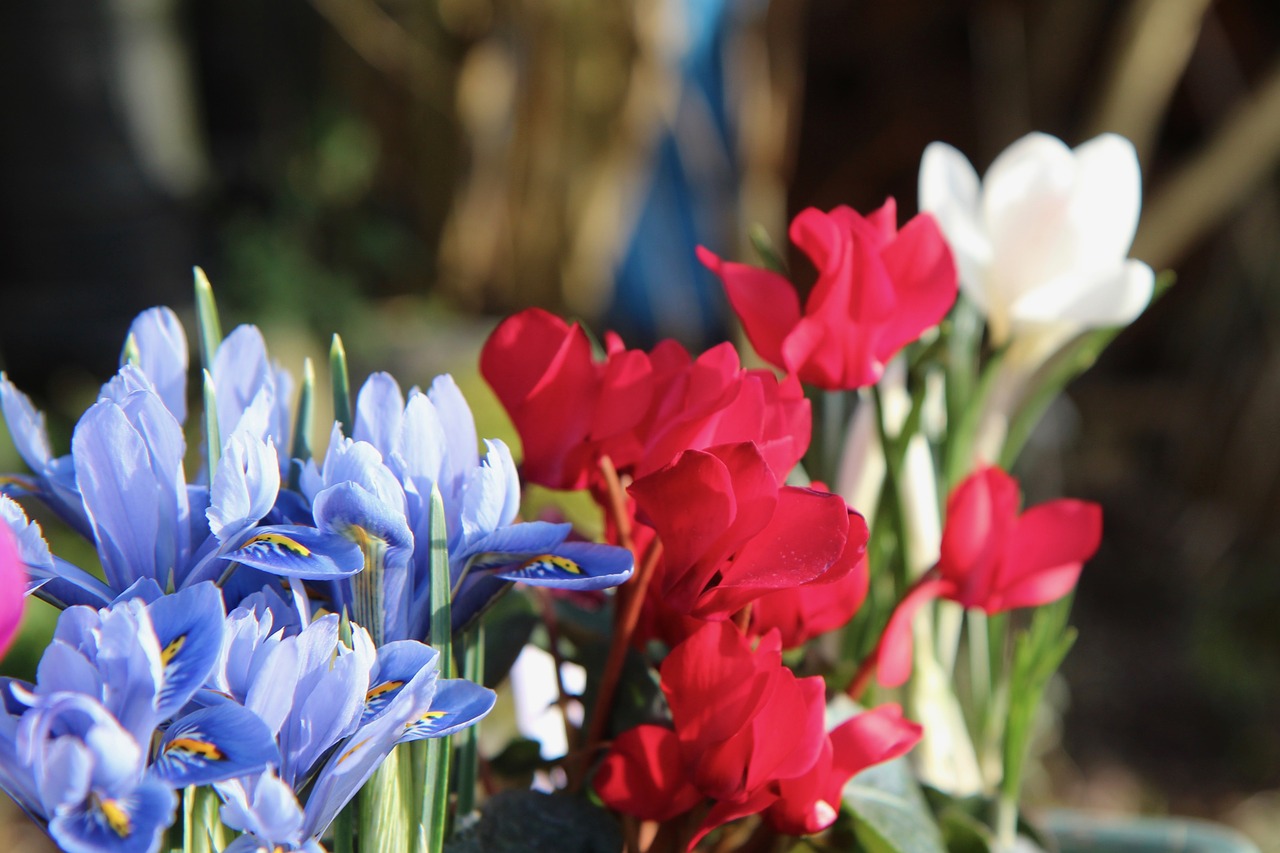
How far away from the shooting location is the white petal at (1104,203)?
501 mm

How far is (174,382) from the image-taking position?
15.4 inches

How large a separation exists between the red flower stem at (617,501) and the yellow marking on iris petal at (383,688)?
0.10 meters

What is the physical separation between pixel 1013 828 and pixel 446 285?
122 inches

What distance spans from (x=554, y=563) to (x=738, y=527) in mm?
55

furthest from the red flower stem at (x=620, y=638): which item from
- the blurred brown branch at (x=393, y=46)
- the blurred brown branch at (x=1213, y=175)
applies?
the blurred brown branch at (x=393, y=46)

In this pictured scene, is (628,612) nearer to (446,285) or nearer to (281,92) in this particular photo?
(446,285)

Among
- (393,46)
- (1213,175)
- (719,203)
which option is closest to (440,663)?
(1213,175)

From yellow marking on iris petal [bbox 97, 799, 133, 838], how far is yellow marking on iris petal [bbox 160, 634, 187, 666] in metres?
0.03

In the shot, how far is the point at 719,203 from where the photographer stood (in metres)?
2.92

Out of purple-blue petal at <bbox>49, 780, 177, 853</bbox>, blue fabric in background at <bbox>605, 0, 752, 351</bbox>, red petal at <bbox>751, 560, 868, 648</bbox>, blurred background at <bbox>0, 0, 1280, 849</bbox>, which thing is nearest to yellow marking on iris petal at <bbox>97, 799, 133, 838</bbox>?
purple-blue petal at <bbox>49, 780, 177, 853</bbox>

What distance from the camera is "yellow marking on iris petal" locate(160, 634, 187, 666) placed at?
0.28m

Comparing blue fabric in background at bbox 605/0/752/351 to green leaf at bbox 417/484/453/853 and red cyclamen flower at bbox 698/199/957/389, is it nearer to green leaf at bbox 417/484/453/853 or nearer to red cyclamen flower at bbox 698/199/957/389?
red cyclamen flower at bbox 698/199/957/389

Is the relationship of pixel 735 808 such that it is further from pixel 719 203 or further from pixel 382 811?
pixel 719 203

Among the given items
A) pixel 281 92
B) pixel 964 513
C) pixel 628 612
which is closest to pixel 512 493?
pixel 628 612
